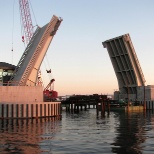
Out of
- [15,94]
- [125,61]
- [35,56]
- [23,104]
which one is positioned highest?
[125,61]

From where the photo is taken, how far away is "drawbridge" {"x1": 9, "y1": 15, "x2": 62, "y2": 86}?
184 ft

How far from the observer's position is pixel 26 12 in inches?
3649

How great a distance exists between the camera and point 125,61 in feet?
257

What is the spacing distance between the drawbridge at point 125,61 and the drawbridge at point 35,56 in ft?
73.2

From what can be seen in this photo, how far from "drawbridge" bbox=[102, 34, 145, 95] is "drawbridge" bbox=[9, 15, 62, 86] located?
22.3m

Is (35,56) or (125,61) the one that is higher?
(125,61)

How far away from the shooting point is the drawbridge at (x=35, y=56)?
5612 cm

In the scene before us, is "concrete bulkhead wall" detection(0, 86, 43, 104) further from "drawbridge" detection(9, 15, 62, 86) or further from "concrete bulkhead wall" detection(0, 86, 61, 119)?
"drawbridge" detection(9, 15, 62, 86)

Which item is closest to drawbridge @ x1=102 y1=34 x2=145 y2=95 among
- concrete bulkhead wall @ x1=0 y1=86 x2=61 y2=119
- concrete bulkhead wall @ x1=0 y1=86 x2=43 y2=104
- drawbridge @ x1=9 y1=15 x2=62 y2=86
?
drawbridge @ x1=9 y1=15 x2=62 y2=86

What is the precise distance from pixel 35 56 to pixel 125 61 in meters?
29.4

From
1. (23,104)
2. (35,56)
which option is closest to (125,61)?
(35,56)

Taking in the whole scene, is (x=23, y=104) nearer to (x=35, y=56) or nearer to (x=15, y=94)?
(x=15, y=94)

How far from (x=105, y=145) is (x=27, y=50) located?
43.1m

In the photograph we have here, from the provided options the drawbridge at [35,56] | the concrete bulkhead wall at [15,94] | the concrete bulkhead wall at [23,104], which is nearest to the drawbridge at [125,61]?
the drawbridge at [35,56]
